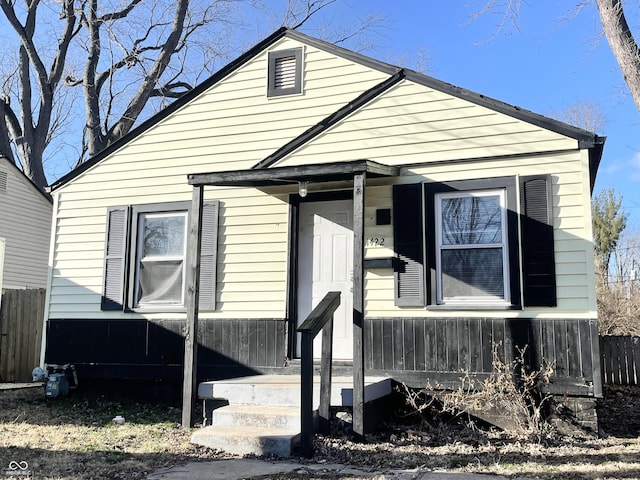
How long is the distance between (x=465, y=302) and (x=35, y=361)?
8.71 m

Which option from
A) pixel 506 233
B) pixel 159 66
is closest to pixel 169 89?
pixel 159 66

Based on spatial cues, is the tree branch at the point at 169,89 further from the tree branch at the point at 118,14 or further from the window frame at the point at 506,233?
the window frame at the point at 506,233

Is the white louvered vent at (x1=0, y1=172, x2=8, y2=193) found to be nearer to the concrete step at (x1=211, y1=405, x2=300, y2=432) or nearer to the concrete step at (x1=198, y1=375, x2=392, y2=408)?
the concrete step at (x1=198, y1=375, x2=392, y2=408)

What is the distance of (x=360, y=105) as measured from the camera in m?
7.22

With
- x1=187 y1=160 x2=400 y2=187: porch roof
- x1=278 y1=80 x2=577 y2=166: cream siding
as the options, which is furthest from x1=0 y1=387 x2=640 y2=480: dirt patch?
x1=278 y1=80 x2=577 y2=166: cream siding

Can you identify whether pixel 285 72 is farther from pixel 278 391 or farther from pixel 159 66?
pixel 159 66

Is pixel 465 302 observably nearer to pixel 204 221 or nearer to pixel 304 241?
pixel 304 241

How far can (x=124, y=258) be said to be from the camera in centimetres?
808

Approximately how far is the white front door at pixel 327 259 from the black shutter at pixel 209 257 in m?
1.18

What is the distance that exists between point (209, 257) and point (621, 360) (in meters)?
7.27

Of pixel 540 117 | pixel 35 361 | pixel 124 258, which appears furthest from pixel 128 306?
pixel 540 117

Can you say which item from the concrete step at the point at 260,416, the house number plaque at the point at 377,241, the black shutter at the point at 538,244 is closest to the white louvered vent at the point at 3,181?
the house number plaque at the point at 377,241

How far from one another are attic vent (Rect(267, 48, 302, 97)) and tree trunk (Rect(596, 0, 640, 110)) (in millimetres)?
3856

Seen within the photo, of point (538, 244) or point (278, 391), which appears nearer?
point (278, 391)
